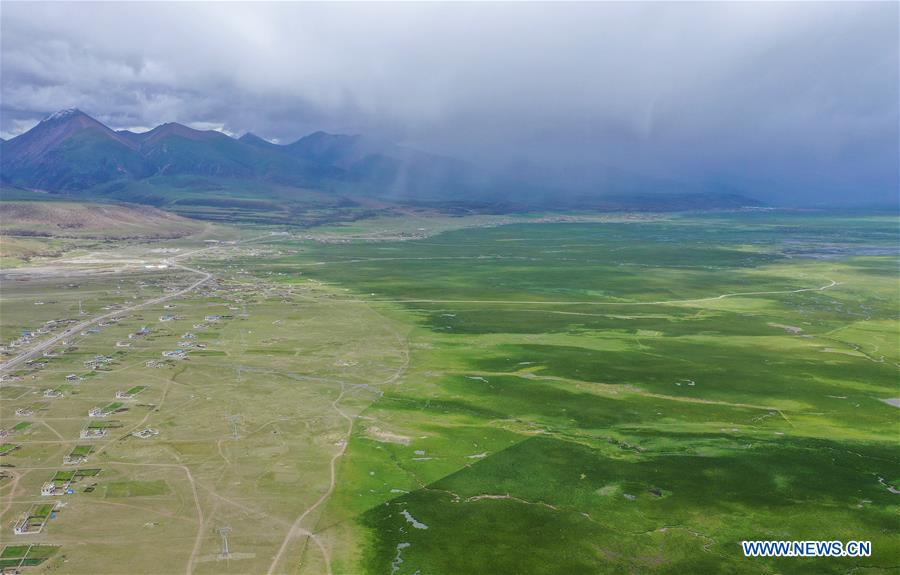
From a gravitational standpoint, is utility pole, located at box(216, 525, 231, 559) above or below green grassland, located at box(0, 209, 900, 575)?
below

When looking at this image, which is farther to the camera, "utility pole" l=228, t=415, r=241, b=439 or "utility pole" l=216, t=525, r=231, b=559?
"utility pole" l=228, t=415, r=241, b=439

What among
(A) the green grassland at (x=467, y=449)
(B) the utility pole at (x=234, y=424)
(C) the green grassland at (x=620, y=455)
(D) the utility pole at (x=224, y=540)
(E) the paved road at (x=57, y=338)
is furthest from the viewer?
(E) the paved road at (x=57, y=338)

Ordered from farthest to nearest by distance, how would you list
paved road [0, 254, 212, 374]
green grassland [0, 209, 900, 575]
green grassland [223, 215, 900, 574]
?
paved road [0, 254, 212, 374]
green grassland [223, 215, 900, 574]
green grassland [0, 209, 900, 575]

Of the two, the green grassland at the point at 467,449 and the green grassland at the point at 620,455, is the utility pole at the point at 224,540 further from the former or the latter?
the green grassland at the point at 620,455

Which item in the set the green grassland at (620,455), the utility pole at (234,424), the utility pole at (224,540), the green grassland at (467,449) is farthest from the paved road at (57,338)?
the utility pole at (224,540)

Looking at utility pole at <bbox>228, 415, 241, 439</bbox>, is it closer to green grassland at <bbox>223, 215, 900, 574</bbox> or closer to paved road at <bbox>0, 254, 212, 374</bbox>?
green grassland at <bbox>223, 215, 900, 574</bbox>

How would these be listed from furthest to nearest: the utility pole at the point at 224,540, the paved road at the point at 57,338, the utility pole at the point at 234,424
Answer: the paved road at the point at 57,338 → the utility pole at the point at 234,424 → the utility pole at the point at 224,540

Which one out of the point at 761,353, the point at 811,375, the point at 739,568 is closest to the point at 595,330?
the point at 761,353

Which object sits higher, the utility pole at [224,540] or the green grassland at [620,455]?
the green grassland at [620,455]

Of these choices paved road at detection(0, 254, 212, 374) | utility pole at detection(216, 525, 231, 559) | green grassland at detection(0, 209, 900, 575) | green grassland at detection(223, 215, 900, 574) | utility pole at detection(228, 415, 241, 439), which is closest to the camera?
utility pole at detection(216, 525, 231, 559)

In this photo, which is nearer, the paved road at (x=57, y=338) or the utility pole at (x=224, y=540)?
the utility pole at (x=224, y=540)

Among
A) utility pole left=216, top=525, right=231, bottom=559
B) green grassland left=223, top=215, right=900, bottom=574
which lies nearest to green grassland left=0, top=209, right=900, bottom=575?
green grassland left=223, top=215, right=900, bottom=574

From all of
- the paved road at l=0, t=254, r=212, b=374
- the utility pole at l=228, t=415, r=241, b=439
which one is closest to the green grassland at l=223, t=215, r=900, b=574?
the utility pole at l=228, t=415, r=241, b=439
